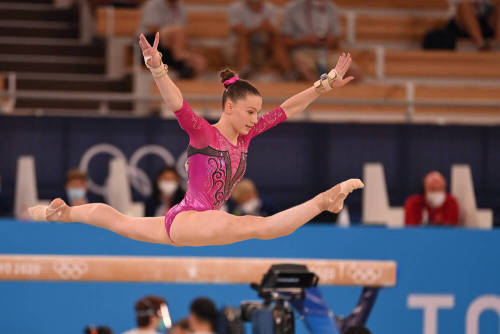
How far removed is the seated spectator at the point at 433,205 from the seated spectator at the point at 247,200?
1359 mm

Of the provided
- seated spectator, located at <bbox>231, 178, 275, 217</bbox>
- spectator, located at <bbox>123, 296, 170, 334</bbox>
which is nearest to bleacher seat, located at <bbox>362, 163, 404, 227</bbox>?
seated spectator, located at <bbox>231, 178, 275, 217</bbox>

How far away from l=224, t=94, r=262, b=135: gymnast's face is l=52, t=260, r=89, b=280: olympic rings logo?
246cm

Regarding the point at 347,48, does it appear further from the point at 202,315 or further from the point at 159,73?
the point at 159,73

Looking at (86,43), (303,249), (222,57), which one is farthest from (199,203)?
(86,43)

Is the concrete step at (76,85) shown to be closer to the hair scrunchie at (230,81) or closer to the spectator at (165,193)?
the spectator at (165,193)

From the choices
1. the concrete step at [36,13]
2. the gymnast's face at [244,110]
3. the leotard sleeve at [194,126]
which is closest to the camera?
the leotard sleeve at [194,126]

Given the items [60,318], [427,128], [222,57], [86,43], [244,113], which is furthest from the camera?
[86,43]

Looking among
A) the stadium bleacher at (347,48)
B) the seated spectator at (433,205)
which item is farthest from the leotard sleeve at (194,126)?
the stadium bleacher at (347,48)

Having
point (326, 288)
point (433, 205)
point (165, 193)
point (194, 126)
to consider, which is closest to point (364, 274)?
point (326, 288)

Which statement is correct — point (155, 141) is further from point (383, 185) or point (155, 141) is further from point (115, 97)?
point (383, 185)

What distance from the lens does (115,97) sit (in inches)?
338

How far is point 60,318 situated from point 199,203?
3531mm

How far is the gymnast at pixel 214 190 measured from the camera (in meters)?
4.23

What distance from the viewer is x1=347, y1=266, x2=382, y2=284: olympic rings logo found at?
664cm
